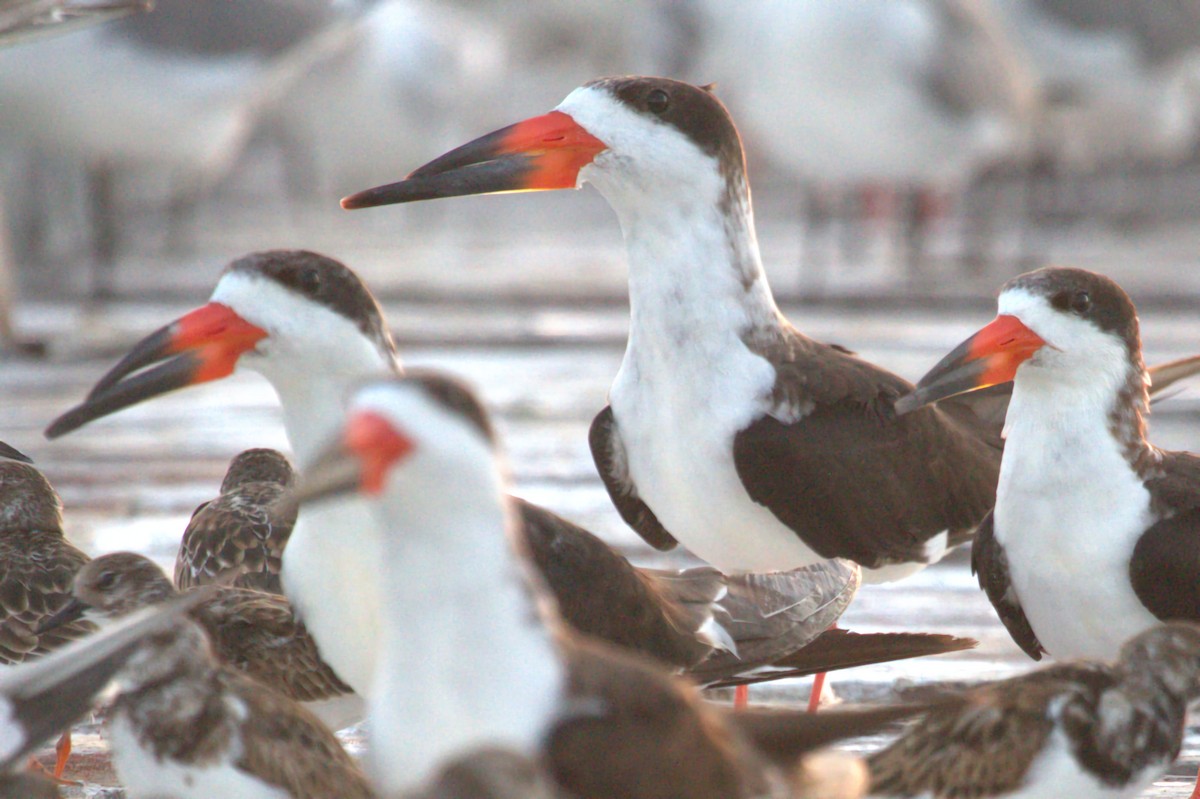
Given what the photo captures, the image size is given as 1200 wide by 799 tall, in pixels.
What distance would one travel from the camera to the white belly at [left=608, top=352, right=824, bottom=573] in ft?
13.5

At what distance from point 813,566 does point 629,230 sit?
0.83m

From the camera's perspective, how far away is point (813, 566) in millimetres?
4074

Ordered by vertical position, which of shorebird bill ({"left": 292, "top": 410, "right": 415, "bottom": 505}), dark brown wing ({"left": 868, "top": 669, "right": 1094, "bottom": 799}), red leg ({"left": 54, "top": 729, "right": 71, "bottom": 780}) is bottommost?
red leg ({"left": 54, "top": 729, "right": 71, "bottom": 780})

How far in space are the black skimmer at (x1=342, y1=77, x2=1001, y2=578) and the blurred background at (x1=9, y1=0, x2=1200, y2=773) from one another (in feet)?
1.71

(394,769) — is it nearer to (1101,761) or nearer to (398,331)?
(1101,761)

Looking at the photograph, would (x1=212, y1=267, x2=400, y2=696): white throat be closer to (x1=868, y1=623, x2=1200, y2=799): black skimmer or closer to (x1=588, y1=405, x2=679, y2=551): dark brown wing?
(x1=588, y1=405, x2=679, y2=551): dark brown wing

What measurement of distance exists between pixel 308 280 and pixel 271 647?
26.7 inches

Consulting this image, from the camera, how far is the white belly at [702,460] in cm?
411

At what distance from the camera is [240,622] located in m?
3.69

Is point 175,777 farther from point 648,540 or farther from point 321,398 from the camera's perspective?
point 648,540

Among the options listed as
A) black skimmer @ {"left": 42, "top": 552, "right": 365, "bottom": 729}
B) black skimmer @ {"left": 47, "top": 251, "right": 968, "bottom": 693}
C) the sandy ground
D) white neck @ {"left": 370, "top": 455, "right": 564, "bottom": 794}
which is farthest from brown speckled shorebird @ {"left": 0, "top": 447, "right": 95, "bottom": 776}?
white neck @ {"left": 370, "top": 455, "right": 564, "bottom": 794}

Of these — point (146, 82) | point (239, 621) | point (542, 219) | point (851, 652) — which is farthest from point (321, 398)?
point (542, 219)

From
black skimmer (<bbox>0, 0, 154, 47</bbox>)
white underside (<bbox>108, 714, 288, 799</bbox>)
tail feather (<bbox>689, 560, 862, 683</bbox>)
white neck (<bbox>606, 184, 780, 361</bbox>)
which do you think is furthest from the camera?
black skimmer (<bbox>0, 0, 154, 47</bbox>)

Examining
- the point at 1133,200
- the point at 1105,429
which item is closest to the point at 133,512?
the point at 1105,429
